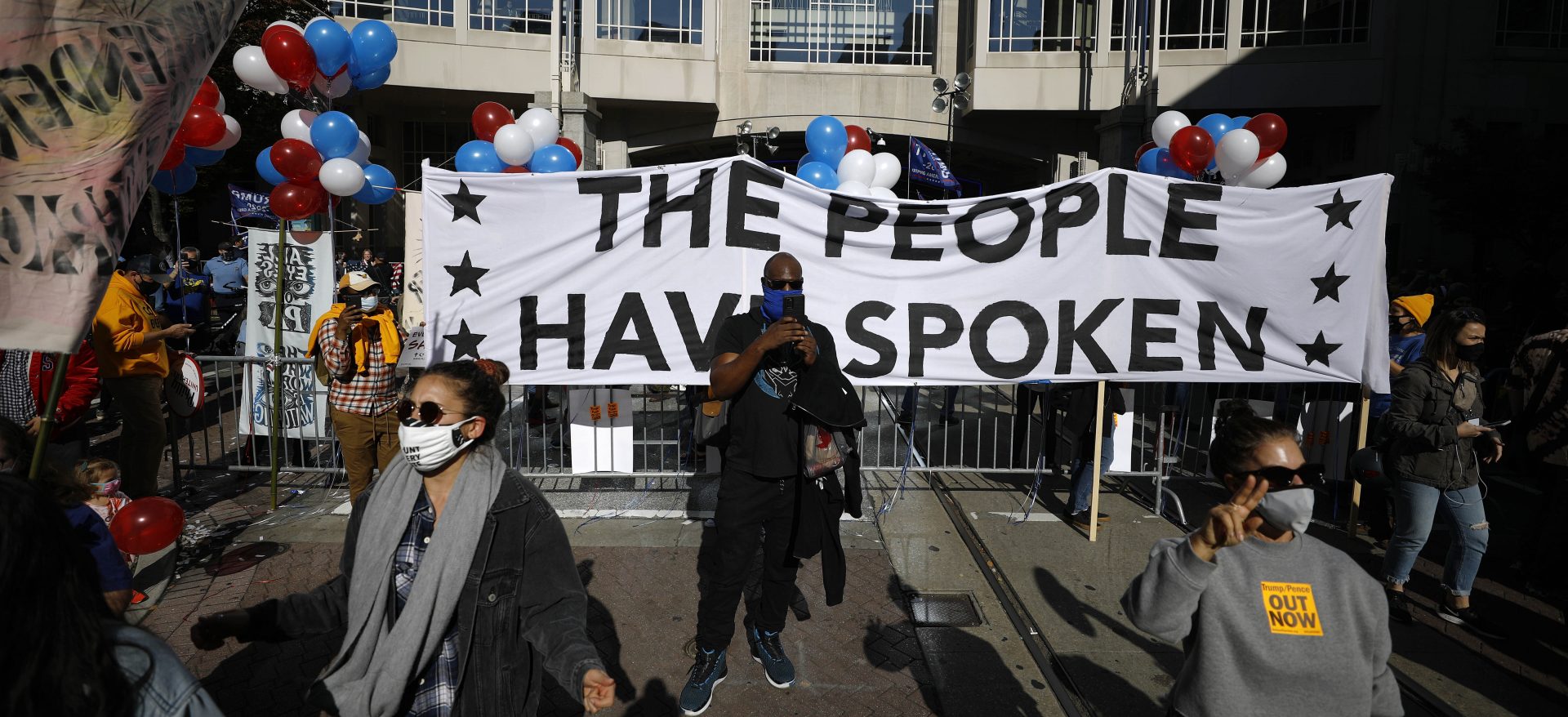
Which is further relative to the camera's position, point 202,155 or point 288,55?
point 202,155

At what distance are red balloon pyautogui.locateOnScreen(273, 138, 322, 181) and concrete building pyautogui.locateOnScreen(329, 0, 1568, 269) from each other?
37.8 feet

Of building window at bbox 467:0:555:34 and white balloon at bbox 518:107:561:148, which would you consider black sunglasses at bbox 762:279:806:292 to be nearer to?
white balloon at bbox 518:107:561:148

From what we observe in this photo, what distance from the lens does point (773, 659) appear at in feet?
13.7

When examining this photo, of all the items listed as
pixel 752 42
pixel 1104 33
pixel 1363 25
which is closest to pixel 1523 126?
pixel 1363 25

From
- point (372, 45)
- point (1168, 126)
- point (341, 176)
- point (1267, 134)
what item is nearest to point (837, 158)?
point (1168, 126)

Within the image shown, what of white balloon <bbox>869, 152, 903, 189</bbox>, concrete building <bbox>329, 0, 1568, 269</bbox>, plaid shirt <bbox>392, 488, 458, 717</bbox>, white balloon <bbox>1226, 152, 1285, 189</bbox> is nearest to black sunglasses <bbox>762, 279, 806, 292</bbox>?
plaid shirt <bbox>392, 488, 458, 717</bbox>

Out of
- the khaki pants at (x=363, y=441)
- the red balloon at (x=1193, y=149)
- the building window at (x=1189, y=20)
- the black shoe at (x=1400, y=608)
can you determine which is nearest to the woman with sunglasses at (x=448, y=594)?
the khaki pants at (x=363, y=441)

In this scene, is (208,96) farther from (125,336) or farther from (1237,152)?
(1237,152)

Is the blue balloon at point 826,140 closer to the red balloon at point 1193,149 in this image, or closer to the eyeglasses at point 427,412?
the red balloon at point 1193,149

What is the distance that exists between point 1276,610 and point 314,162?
24.4 feet

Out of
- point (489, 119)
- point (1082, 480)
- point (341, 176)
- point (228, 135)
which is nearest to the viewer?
point (1082, 480)

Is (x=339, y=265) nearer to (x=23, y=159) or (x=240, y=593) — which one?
(x=240, y=593)

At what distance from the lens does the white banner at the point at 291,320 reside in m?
7.56

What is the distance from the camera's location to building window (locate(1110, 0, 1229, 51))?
19.7 m
